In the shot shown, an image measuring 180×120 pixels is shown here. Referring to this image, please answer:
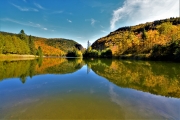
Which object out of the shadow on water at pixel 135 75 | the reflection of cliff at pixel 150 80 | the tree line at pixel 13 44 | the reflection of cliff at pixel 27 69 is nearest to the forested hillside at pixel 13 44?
the tree line at pixel 13 44

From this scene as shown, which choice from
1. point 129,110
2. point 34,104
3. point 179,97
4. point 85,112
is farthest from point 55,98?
point 179,97

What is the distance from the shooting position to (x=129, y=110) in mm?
7223

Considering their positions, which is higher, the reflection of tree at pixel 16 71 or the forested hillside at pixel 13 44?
the forested hillside at pixel 13 44

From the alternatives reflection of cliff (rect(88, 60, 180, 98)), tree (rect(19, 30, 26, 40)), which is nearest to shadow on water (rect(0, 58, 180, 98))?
reflection of cliff (rect(88, 60, 180, 98))

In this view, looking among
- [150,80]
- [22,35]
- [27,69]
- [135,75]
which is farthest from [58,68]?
[22,35]

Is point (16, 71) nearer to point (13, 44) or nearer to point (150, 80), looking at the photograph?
point (150, 80)

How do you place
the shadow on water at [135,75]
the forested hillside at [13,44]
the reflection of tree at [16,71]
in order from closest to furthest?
the shadow on water at [135,75], the reflection of tree at [16,71], the forested hillside at [13,44]

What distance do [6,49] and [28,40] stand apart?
111ft

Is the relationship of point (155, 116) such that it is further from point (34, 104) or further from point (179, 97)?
point (34, 104)

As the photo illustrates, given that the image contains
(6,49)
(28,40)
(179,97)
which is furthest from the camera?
(28,40)

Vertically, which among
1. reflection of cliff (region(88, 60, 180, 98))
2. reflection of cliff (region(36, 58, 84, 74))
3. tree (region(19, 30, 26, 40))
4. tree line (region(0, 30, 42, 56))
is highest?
tree (region(19, 30, 26, 40))

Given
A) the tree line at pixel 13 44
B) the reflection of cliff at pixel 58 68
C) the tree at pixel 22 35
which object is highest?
the tree at pixel 22 35

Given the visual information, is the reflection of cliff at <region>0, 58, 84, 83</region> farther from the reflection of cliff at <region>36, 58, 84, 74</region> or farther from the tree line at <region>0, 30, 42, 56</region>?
the tree line at <region>0, 30, 42, 56</region>

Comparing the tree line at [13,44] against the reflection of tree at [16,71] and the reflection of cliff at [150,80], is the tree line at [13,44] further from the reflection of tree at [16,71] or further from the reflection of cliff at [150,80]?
the reflection of cliff at [150,80]
